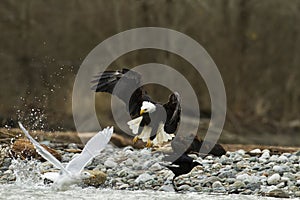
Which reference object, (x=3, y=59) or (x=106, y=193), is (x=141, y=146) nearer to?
(x=106, y=193)

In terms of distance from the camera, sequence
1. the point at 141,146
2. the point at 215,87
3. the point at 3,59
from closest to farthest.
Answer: the point at 141,146, the point at 3,59, the point at 215,87

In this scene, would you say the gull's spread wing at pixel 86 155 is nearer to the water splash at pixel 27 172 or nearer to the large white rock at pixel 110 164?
the water splash at pixel 27 172

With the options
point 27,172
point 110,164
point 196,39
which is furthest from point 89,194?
point 196,39

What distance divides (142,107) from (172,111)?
22cm

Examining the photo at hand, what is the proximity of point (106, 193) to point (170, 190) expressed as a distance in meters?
0.54

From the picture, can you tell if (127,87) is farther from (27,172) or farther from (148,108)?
(27,172)

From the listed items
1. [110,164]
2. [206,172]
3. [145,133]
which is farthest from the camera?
[110,164]

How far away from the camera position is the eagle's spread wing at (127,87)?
543 cm

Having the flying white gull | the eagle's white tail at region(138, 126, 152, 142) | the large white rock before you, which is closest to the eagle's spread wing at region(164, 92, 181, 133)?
the eagle's white tail at region(138, 126, 152, 142)

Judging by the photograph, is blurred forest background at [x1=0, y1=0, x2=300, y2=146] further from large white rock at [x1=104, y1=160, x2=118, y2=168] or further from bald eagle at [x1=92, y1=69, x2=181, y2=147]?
bald eagle at [x1=92, y1=69, x2=181, y2=147]

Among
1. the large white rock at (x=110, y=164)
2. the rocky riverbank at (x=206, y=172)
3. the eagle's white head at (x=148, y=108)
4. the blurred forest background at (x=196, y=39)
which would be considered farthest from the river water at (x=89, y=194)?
the blurred forest background at (x=196, y=39)

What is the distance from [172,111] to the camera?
213 inches

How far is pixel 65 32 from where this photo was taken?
1109cm

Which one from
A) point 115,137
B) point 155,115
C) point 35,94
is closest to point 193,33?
point 35,94
